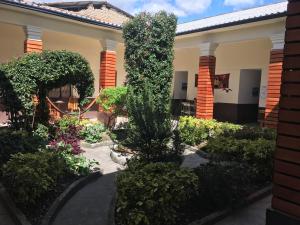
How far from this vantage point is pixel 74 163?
23.3 ft

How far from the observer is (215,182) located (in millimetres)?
5105

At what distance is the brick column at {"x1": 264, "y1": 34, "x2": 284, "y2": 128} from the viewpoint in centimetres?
1095

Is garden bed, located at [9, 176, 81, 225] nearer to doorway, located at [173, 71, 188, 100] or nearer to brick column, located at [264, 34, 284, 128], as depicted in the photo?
brick column, located at [264, 34, 284, 128]

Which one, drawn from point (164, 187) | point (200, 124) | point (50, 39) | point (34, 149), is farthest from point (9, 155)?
point (50, 39)

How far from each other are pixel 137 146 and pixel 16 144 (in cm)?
256

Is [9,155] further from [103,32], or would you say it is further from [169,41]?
[103,32]

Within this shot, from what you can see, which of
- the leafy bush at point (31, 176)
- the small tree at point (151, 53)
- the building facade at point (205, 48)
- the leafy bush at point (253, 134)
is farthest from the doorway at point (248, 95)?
the leafy bush at point (31, 176)

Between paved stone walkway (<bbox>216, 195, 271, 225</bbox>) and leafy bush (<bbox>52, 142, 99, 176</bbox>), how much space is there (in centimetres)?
316

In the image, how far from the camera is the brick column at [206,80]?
13656 millimetres

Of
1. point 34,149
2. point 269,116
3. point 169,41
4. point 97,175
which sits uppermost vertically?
point 169,41

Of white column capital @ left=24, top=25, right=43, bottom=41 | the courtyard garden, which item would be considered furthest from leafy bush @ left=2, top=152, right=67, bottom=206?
white column capital @ left=24, top=25, right=43, bottom=41

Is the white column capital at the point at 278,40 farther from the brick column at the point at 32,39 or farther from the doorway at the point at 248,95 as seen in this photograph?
the brick column at the point at 32,39

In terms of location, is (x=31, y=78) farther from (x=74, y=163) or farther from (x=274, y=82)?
(x=274, y=82)

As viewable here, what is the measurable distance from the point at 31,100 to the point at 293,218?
6725mm
